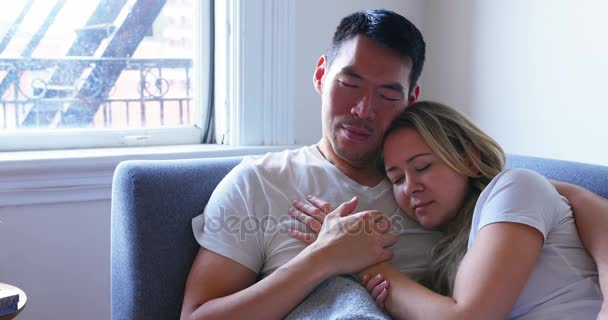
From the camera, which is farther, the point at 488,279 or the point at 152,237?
the point at 152,237

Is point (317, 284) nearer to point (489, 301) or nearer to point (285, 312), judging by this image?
point (285, 312)

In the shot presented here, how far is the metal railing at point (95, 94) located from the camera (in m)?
1.97

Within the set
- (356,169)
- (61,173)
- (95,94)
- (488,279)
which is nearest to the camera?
(488,279)

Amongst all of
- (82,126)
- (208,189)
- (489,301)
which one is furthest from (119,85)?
(489,301)

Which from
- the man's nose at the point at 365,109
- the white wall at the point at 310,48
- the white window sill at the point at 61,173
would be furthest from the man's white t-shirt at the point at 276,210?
the white wall at the point at 310,48

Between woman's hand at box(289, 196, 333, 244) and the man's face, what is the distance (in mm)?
166

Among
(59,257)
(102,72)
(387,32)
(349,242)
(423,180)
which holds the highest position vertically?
(387,32)

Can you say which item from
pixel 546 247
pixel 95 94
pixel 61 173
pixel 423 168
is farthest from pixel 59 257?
pixel 546 247

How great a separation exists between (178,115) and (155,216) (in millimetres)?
869

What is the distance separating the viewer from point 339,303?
1177 mm

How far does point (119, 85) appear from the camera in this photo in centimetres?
209

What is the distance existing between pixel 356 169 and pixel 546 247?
1.54 ft

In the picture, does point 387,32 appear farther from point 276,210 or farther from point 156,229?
point 156,229

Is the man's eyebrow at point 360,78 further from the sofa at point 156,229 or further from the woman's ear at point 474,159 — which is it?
the sofa at point 156,229
